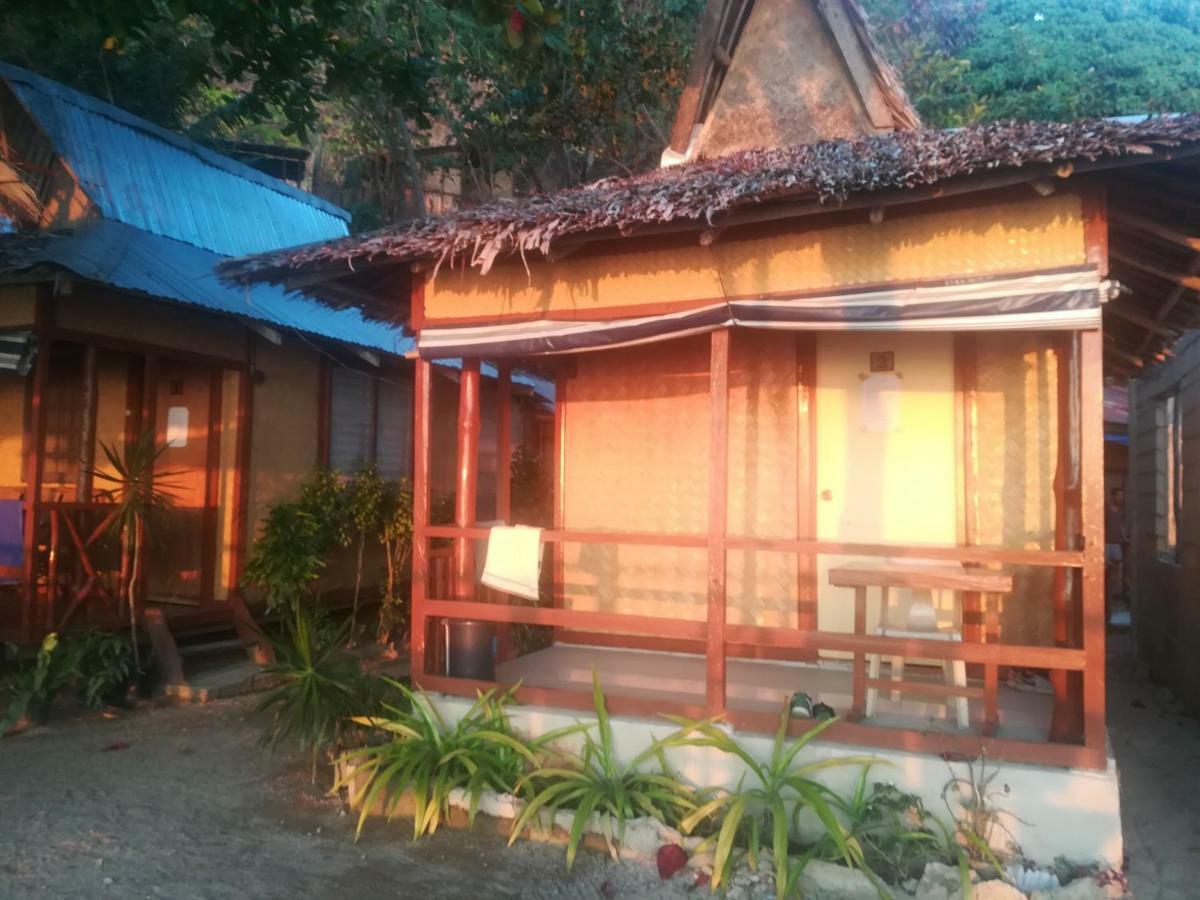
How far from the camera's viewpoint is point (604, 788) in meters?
4.50

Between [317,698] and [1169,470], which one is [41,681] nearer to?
[317,698]

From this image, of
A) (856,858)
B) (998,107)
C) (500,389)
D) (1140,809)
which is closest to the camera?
(856,858)

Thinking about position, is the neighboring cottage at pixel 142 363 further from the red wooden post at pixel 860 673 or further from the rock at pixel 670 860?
the rock at pixel 670 860

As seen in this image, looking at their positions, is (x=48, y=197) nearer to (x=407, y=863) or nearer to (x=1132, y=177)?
(x=407, y=863)

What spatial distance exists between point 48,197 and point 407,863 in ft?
25.0

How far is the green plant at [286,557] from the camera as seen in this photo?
8.00 m

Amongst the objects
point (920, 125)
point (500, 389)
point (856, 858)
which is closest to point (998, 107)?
point (920, 125)

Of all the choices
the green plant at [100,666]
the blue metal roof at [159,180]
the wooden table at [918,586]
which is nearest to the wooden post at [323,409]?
the blue metal roof at [159,180]

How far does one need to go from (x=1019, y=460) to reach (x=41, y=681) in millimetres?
6792

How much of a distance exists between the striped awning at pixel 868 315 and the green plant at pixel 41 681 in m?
3.91

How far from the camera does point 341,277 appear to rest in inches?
235

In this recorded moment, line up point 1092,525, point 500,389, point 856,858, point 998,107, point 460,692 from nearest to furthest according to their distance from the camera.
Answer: point 856,858
point 1092,525
point 460,692
point 500,389
point 998,107

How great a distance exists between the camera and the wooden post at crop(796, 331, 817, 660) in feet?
20.2

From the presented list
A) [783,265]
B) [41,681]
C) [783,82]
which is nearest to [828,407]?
A: [783,265]
